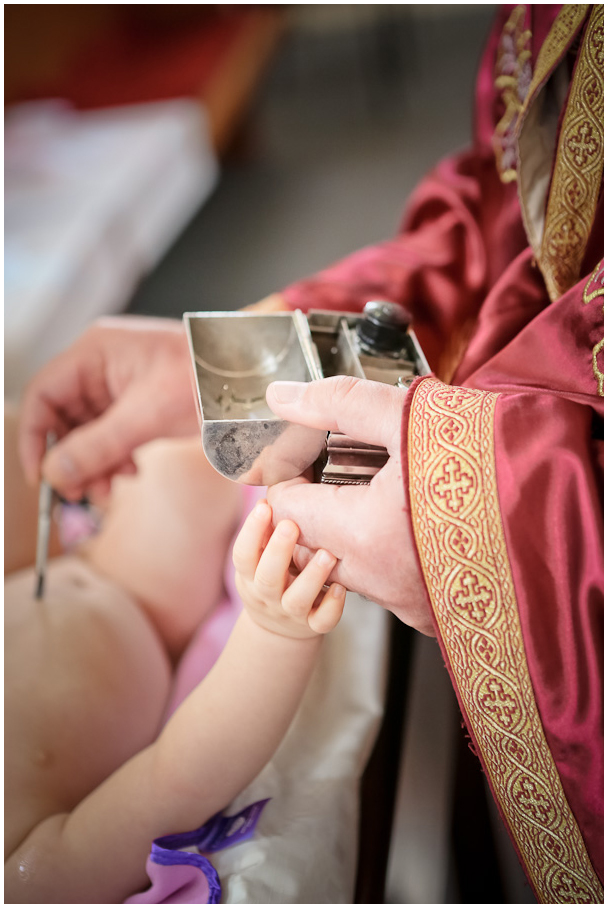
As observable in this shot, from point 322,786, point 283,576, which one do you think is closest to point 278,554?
point 283,576

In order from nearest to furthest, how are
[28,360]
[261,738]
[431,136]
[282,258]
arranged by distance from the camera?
[261,738]
[28,360]
[282,258]
[431,136]

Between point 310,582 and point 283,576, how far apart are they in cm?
1

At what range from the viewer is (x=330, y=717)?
0.53m

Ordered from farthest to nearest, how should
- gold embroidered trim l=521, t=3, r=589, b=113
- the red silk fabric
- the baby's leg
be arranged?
the baby's leg, gold embroidered trim l=521, t=3, r=589, b=113, the red silk fabric

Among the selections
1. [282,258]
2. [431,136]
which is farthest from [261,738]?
[431,136]

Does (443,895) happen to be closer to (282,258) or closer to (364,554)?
(364,554)

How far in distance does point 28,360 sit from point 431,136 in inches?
37.1

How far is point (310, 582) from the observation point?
34cm

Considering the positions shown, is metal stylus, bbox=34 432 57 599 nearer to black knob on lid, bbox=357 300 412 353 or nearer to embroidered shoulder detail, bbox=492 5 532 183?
black knob on lid, bbox=357 300 412 353

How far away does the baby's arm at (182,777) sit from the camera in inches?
16.0

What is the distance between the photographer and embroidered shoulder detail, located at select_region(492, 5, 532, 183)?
511mm

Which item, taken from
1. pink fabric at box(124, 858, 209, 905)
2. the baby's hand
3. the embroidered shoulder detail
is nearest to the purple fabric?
pink fabric at box(124, 858, 209, 905)

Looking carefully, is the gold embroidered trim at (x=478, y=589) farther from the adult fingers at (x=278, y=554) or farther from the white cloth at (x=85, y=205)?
the white cloth at (x=85, y=205)

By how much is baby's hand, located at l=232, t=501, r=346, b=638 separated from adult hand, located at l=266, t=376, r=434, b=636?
0.4 inches
